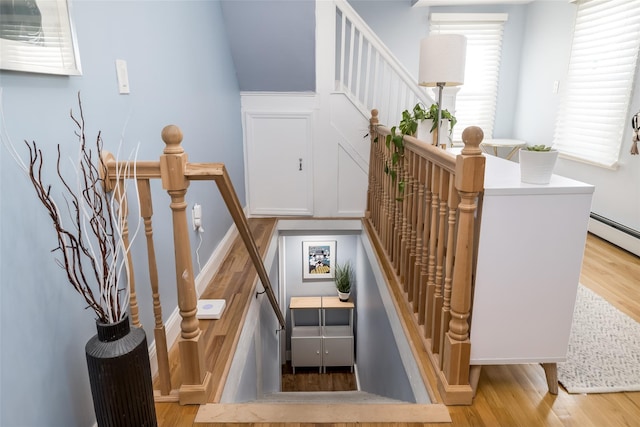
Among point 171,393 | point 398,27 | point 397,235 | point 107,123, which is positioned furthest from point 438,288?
point 398,27

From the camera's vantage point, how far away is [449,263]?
64.9 inches

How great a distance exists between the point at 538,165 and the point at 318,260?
412 centimetres

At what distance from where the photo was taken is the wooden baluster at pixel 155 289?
1529mm

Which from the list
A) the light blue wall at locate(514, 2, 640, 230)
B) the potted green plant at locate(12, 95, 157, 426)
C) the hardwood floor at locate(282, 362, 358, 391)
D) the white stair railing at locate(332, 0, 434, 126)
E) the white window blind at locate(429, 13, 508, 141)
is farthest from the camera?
the hardwood floor at locate(282, 362, 358, 391)

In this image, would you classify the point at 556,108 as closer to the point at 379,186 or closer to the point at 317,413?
the point at 379,186

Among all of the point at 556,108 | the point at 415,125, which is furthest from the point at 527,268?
the point at 556,108

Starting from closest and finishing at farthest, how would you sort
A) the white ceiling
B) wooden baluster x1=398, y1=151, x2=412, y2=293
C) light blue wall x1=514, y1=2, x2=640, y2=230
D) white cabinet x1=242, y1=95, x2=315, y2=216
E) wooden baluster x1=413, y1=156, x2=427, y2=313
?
wooden baluster x1=413, y1=156, x2=427, y2=313 < wooden baluster x1=398, y1=151, x2=412, y2=293 < light blue wall x1=514, y1=2, x2=640, y2=230 < white cabinet x1=242, y1=95, x2=315, y2=216 < the white ceiling

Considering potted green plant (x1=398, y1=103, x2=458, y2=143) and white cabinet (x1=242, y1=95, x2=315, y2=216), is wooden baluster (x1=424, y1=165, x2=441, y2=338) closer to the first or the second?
potted green plant (x1=398, y1=103, x2=458, y2=143)

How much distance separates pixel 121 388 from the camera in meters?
1.20

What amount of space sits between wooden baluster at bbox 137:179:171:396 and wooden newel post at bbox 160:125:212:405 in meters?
0.08

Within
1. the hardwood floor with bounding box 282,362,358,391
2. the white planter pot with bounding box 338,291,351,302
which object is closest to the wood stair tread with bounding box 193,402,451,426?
the white planter pot with bounding box 338,291,351,302

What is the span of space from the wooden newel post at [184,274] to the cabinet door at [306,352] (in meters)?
4.20

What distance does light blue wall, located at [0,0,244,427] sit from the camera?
1.08 m

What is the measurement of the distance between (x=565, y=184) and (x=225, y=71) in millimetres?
2828
